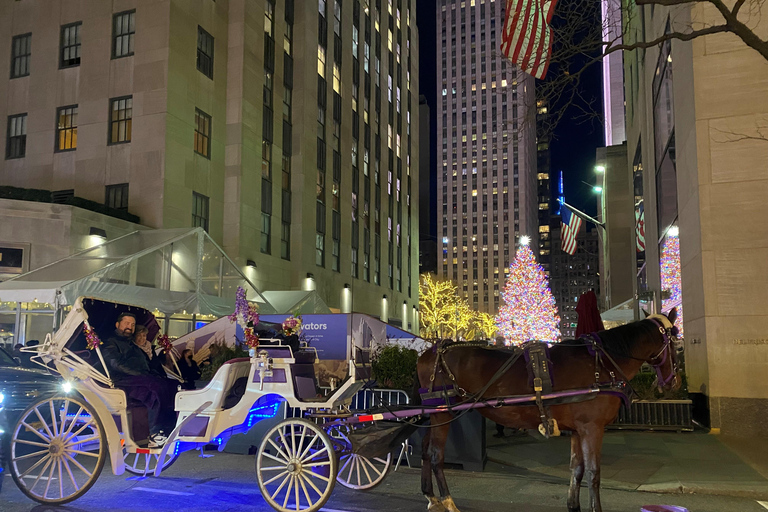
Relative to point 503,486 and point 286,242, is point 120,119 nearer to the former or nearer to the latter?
point 286,242

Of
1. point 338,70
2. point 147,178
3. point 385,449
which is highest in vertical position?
point 338,70

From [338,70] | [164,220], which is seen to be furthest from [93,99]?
[338,70]

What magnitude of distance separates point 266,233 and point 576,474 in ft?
93.6

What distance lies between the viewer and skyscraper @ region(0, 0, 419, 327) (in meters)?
26.5

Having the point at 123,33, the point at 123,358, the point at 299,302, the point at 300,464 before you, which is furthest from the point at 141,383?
the point at 123,33

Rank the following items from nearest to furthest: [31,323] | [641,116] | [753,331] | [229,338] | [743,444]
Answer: [743,444], [753,331], [229,338], [31,323], [641,116]

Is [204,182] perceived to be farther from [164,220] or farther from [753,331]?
[753,331]

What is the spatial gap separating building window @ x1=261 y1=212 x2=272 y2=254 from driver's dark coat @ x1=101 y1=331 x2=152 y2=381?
25.1 metres

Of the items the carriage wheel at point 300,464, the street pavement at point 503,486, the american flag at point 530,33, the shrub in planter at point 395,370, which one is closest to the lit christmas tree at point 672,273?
the street pavement at point 503,486

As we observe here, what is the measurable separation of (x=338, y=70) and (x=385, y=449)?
41137 millimetres

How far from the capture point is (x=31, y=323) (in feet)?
70.7

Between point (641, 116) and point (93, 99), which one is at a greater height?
point (93, 99)

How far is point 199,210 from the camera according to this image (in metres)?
28.6

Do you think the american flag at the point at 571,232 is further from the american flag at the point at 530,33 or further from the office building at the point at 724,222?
the american flag at the point at 530,33
